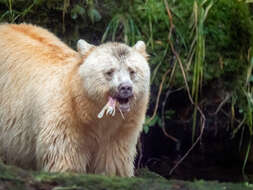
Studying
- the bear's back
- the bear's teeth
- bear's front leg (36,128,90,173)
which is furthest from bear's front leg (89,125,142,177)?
the bear's back

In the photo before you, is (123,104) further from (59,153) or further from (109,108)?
(59,153)

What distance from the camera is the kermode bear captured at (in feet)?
18.6

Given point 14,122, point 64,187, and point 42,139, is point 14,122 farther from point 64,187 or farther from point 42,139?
point 64,187

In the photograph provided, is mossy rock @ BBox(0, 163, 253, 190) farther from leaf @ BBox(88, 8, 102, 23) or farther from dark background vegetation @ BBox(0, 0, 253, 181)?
leaf @ BBox(88, 8, 102, 23)

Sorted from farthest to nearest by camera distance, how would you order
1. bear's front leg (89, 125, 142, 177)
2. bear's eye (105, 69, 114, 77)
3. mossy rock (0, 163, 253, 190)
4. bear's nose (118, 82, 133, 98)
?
bear's front leg (89, 125, 142, 177), bear's eye (105, 69, 114, 77), bear's nose (118, 82, 133, 98), mossy rock (0, 163, 253, 190)

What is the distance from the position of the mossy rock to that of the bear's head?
3.39ft

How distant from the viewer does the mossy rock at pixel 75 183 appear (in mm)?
4258

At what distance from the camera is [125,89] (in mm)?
5395

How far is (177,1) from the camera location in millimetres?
8492

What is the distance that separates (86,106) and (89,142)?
0.41 metres

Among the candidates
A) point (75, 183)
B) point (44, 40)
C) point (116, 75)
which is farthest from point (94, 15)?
point (75, 183)

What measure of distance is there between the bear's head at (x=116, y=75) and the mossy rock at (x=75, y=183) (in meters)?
1.03

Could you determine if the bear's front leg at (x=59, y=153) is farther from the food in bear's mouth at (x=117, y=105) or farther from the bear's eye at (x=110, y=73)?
the bear's eye at (x=110, y=73)

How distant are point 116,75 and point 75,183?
4.75 feet
